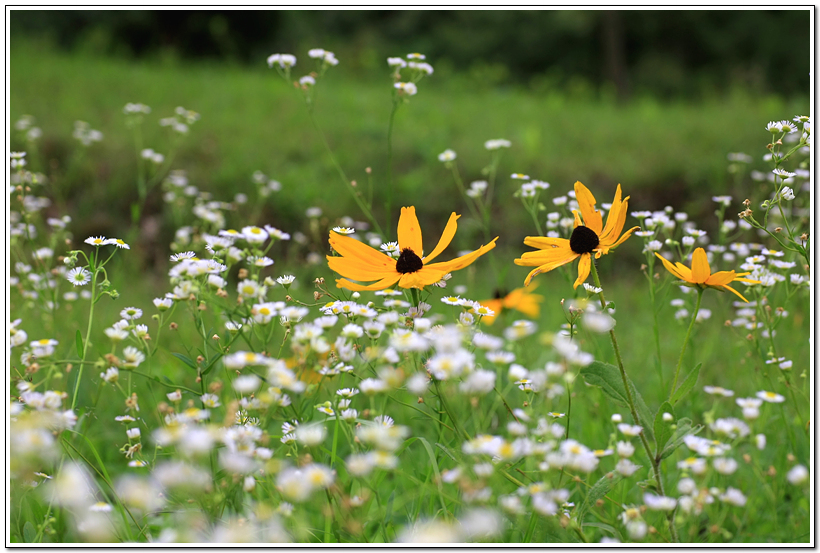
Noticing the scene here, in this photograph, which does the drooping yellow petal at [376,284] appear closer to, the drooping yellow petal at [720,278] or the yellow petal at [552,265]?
the yellow petal at [552,265]

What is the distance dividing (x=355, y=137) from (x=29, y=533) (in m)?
3.63

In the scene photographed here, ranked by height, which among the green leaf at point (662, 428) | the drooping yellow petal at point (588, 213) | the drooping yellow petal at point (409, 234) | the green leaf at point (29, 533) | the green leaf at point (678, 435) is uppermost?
the drooping yellow petal at point (588, 213)

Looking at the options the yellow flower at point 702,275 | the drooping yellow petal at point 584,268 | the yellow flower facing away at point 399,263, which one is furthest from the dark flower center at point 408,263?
the yellow flower at point 702,275

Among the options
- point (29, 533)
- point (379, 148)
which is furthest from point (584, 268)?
point (379, 148)

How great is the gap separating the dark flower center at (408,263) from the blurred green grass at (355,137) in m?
2.38

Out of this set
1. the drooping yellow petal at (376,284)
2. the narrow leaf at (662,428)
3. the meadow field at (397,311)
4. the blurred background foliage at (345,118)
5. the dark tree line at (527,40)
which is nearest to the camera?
the meadow field at (397,311)

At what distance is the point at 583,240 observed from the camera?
1146mm

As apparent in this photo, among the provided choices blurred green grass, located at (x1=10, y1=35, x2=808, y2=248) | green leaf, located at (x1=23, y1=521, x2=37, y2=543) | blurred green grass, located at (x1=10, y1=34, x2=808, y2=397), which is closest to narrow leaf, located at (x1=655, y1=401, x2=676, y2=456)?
green leaf, located at (x1=23, y1=521, x2=37, y2=543)

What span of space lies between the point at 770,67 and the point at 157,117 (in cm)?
884

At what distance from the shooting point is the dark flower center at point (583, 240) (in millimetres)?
1141

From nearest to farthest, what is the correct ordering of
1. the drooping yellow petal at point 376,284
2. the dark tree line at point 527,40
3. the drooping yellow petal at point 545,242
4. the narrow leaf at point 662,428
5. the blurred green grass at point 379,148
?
the narrow leaf at point 662,428 → the drooping yellow petal at point 376,284 → the drooping yellow petal at point 545,242 → the blurred green grass at point 379,148 → the dark tree line at point 527,40

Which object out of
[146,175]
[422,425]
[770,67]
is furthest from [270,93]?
[770,67]

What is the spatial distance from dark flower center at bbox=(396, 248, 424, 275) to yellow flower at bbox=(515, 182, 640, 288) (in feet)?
0.59

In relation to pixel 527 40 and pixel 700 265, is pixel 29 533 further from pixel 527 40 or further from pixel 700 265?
pixel 527 40
